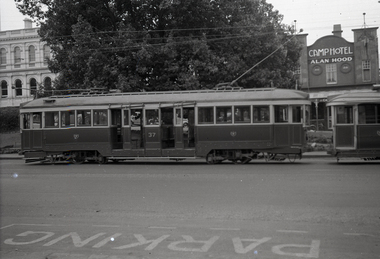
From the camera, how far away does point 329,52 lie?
163 feet

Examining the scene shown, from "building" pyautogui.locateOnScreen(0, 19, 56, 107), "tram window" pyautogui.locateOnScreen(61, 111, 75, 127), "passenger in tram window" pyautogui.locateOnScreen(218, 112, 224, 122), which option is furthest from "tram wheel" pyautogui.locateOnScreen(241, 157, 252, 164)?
"building" pyautogui.locateOnScreen(0, 19, 56, 107)

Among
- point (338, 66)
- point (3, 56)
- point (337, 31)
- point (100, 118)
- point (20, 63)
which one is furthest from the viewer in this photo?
point (337, 31)

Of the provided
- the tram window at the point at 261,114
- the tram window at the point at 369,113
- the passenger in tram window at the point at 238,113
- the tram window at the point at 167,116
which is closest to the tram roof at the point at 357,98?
the tram window at the point at 369,113

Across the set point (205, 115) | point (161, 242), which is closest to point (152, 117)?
point (205, 115)

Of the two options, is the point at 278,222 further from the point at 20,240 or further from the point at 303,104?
the point at 303,104


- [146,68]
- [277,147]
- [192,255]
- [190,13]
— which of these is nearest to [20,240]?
[192,255]

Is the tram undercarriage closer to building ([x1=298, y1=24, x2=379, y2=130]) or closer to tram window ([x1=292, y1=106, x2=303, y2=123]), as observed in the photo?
tram window ([x1=292, y1=106, x2=303, y2=123])

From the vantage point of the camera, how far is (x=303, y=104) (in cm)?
1781

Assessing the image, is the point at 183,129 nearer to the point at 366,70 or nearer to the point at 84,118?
the point at 84,118

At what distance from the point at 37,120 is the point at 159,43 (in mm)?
7872

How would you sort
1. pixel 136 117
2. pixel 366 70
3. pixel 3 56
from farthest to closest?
pixel 366 70 → pixel 3 56 → pixel 136 117

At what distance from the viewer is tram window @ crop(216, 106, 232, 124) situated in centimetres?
1841

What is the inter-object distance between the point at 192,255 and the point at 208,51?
1830cm

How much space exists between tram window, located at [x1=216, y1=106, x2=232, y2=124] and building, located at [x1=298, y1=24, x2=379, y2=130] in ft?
102
